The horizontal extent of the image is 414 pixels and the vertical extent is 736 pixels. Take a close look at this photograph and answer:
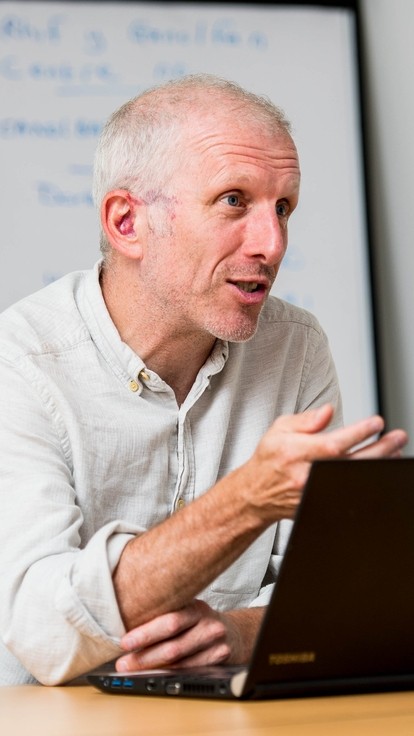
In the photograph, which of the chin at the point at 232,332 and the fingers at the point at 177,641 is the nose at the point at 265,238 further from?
the fingers at the point at 177,641

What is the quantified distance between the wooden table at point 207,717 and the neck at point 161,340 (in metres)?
0.54

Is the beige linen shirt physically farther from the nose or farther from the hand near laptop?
the nose

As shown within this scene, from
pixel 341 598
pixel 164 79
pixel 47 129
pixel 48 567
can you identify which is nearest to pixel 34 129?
pixel 47 129

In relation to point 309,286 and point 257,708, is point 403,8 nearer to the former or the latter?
point 309,286

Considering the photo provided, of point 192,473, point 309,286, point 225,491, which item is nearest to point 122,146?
point 192,473

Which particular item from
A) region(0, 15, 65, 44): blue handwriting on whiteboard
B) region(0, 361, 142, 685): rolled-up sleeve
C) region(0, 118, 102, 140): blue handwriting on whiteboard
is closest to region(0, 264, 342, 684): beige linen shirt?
region(0, 361, 142, 685): rolled-up sleeve

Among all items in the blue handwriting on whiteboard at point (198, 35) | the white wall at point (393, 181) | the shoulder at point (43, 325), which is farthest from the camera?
the blue handwriting on whiteboard at point (198, 35)

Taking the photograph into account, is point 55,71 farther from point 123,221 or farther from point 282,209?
point 282,209

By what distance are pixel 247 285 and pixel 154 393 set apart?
0.18 m

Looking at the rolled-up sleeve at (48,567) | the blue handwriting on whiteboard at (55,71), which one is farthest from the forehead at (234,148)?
the blue handwriting on whiteboard at (55,71)

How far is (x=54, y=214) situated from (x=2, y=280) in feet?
0.59

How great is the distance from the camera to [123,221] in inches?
58.2

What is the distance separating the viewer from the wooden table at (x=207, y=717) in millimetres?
769

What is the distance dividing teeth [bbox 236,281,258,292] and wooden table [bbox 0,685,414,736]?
58cm
